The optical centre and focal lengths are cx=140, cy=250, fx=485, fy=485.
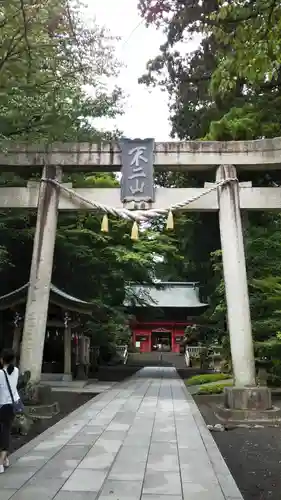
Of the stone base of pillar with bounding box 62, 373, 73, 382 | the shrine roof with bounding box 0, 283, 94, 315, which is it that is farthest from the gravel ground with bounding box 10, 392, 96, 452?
the shrine roof with bounding box 0, 283, 94, 315

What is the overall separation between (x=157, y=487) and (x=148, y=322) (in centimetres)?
3381

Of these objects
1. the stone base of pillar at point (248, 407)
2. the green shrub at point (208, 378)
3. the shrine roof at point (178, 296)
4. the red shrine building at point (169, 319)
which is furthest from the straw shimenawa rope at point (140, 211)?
the red shrine building at point (169, 319)

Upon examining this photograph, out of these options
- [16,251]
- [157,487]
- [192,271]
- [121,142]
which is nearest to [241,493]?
[157,487]

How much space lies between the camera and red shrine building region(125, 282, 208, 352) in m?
36.8

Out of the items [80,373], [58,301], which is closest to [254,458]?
[58,301]

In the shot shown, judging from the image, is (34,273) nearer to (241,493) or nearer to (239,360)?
(239,360)

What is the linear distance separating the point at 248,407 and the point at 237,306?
6.99 feet

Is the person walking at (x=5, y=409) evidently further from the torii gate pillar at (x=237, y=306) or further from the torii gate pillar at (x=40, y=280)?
the torii gate pillar at (x=237, y=306)

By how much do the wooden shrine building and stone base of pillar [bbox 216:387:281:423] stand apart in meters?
5.67

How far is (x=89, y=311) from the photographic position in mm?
14531

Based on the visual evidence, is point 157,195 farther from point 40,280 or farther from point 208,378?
point 208,378

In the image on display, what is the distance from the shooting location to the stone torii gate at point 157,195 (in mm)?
10805

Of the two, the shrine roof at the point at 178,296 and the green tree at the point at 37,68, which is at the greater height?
the shrine roof at the point at 178,296

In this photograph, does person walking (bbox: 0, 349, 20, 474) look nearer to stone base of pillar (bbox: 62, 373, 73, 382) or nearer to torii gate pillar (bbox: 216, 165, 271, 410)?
torii gate pillar (bbox: 216, 165, 271, 410)
